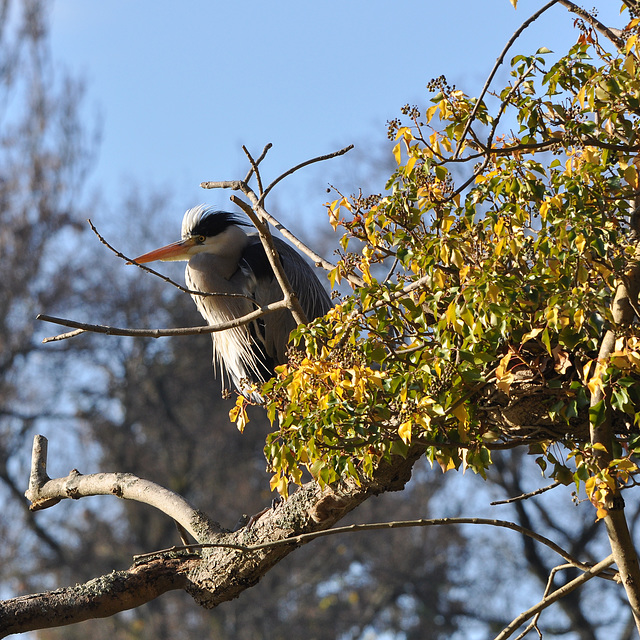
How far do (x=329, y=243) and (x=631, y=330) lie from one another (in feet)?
32.4

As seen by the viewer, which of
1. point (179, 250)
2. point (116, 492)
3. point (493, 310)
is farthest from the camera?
point (179, 250)

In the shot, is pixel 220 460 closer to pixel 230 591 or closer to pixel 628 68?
pixel 230 591

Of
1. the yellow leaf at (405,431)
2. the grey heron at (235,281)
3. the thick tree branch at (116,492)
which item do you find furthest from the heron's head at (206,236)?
the yellow leaf at (405,431)

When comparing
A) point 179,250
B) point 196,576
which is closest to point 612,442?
point 196,576

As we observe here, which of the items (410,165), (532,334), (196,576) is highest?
(410,165)

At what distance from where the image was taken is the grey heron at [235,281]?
3.66 m

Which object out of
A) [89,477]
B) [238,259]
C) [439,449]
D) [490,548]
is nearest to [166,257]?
[238,259]

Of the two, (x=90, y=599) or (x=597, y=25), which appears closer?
(x=597, y=25)

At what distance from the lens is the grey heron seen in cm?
366

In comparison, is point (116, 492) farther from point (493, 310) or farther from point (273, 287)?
point (273, 287)

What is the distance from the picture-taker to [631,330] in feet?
3.97

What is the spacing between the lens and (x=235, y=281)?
3.75m

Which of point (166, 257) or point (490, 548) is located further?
point (490, 548)

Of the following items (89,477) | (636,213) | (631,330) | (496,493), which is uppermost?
(496,493)
